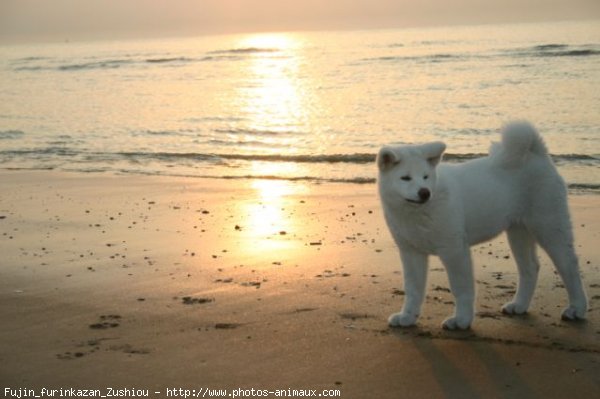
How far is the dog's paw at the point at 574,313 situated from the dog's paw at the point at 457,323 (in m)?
0.77

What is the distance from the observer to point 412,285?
19.2ft

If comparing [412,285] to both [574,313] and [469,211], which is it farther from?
[574,313]

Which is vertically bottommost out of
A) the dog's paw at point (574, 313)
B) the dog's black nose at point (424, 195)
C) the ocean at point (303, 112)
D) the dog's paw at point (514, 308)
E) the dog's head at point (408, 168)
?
the dog's paw at point (574, 313)

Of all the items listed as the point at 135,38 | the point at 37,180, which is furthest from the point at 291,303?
the point at 135,38

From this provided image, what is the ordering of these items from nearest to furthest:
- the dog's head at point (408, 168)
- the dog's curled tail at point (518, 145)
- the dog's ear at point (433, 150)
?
1. the dog's head at point (408, 168)
2. the dog's ear at point (433, 150)
3. the dog's curled tail at point (518, 145)

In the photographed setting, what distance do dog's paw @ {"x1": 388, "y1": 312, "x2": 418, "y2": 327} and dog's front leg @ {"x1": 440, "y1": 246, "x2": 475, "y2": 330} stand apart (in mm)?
213

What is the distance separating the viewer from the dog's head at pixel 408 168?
5.43m

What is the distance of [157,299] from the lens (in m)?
6.55

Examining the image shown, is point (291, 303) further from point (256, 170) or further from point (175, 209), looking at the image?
point (256, 170)

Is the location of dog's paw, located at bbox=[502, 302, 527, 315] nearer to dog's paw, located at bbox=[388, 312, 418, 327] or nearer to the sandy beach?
the sandy beach

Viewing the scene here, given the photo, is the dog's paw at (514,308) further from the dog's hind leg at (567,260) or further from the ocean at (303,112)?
the ocean at (303,112)

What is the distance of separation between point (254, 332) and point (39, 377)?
1.47 m

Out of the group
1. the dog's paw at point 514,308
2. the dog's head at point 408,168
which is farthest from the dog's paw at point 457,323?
the dog's head at point 408,168

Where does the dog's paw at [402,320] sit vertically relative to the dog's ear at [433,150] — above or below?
below
